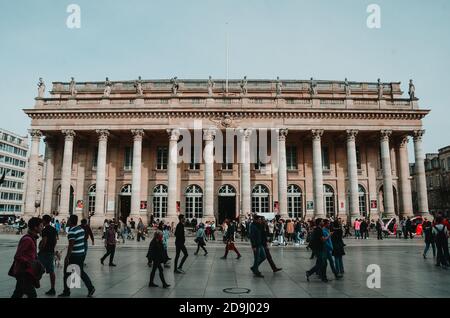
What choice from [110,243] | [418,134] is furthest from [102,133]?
[418,134]

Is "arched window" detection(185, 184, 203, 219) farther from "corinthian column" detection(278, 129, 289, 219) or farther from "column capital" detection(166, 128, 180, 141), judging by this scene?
"corinthian column" detection(278, 129, 289, 219)

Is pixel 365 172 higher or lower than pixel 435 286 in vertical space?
higher

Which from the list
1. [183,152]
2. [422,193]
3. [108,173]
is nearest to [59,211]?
[108,173]

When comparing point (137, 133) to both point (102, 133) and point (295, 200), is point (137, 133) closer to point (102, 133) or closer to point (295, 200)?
point (102, 133)

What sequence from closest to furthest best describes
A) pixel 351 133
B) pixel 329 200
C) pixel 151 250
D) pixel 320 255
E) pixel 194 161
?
pixel 151 250 → pixel 320 255 → pixel 351 133 → pixel 194 161 → pixel 329 200

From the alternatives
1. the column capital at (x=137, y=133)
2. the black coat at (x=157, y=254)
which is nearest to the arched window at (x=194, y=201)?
the column capital at (x=137, y=133)

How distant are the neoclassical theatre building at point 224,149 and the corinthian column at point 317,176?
4.1 inches

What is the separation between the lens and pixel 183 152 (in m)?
36.7

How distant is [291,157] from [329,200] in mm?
6208

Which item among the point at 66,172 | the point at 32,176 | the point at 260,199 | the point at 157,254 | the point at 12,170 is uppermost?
the point at 12,170

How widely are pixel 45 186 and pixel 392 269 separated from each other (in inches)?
1355

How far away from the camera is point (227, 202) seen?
121 ft
